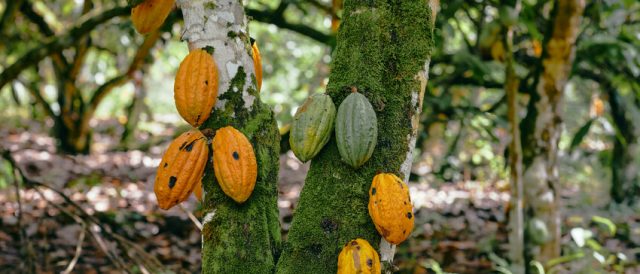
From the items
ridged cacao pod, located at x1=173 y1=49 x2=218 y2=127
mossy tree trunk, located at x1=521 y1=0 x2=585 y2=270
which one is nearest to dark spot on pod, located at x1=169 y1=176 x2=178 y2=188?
ridged cacao pod, located at x1=173 y1=49 x2=218 y2=127

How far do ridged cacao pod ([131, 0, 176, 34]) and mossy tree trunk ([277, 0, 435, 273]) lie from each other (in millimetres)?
491

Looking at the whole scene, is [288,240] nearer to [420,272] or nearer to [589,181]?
[420,272]

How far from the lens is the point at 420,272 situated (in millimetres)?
3191

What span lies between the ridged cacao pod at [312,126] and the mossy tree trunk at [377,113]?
4cm

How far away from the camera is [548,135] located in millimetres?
2678

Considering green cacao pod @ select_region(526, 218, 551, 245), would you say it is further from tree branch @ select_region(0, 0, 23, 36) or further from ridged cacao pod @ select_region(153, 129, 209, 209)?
tree branch @ select_region(0, 0, 23, 36)

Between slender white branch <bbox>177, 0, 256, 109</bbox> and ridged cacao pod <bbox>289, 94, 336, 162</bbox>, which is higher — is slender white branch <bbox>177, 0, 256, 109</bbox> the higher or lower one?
the higher one

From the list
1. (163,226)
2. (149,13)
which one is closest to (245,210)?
(149,13)

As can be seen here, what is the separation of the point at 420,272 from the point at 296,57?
16.3 ft

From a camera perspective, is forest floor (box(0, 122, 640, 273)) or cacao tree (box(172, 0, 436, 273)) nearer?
cacao tree (box(172, 0, 436, 273))

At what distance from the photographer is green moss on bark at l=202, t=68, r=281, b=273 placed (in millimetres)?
1229

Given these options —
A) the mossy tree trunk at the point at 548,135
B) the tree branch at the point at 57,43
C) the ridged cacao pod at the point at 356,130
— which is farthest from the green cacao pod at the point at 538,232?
the tree branch at the point at 57,43

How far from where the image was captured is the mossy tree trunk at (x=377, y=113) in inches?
46.5

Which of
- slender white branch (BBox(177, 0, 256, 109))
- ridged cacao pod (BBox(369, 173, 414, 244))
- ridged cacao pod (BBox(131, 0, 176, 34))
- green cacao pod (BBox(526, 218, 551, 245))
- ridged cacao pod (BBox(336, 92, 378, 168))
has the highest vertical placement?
ridged cacao pod (BBox(131, 0, 176, 34))
